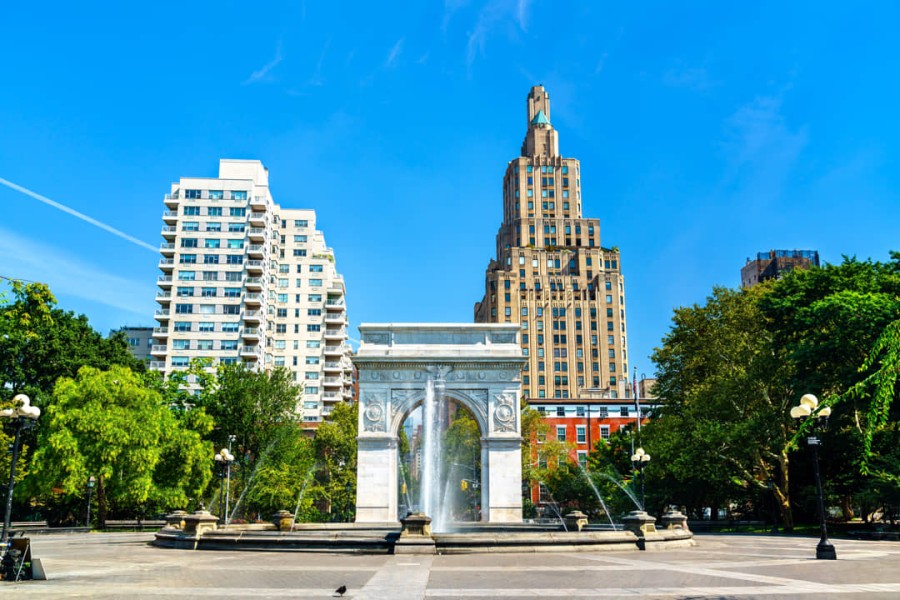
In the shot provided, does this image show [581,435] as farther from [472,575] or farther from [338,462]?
[472,575]

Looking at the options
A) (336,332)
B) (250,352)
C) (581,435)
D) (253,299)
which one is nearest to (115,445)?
(250,352)

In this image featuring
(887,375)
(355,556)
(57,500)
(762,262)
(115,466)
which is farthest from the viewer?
(762,262)

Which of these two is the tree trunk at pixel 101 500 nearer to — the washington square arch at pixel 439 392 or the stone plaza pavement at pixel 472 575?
the washington square arch at pixel 439 392

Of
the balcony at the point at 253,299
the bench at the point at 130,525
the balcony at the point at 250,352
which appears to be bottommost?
the bench at the point at 130,525

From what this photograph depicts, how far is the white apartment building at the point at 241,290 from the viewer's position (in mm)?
74625

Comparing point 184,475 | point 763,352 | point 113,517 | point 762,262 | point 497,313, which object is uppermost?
point 762,262

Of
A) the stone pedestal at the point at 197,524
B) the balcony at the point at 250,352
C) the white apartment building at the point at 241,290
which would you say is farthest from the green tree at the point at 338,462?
the stone pedestal at the point at 197,524

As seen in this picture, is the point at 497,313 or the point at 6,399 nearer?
the point at 6,399

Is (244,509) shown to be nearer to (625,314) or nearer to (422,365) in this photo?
(422,365)

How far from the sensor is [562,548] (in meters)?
20.6

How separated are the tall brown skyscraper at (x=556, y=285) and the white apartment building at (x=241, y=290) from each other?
32421mm

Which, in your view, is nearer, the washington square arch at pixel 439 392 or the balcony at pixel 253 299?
the washington square arch at pixel 439 392

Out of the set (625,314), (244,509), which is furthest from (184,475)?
(625,314)

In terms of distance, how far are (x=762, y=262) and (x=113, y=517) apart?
3557 inches
